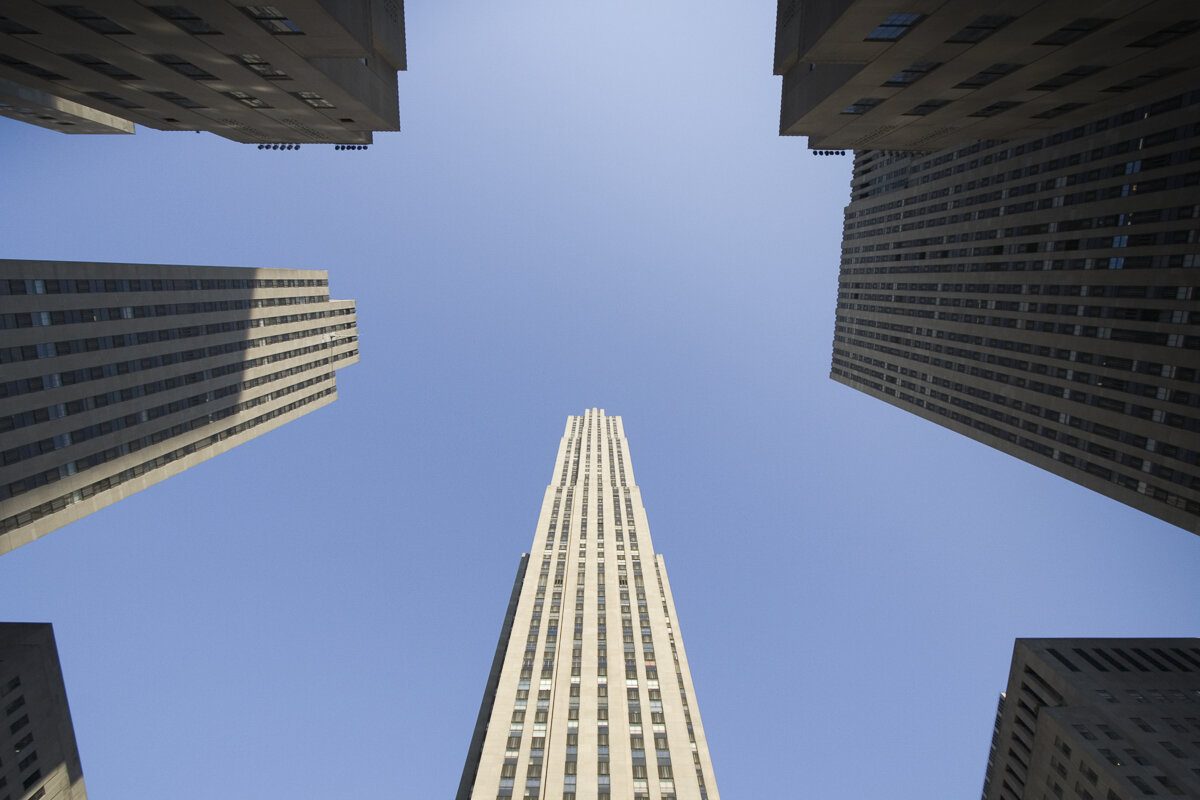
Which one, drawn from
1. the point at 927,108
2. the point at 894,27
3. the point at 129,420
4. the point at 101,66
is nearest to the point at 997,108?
the point at 927,108

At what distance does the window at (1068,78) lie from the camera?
3512cm

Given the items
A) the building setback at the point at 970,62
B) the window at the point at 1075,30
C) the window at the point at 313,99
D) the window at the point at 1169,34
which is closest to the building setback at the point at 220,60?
the window at the point at 313,99

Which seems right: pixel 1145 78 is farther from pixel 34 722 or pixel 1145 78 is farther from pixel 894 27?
pixel 34 722

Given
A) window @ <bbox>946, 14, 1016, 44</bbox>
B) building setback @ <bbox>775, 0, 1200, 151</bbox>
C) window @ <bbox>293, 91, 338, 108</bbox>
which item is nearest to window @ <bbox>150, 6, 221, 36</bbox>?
window @ <bbox>293, 91, 338, 108</bbox>

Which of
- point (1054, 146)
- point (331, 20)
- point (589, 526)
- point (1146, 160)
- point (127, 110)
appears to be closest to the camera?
point (331, 20)

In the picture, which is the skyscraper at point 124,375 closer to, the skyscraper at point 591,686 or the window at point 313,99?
the window at point 313,99

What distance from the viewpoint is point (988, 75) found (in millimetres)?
35219

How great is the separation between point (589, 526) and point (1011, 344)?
279ft

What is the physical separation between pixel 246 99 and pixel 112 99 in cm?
1050

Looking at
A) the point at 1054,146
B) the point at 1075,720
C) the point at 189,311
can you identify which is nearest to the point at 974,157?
the point at 1054,146

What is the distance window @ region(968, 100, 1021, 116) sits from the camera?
40.5 m

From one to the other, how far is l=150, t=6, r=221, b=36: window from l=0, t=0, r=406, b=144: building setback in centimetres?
5

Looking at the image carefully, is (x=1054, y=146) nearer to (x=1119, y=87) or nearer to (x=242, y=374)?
(x=1119, y=87)

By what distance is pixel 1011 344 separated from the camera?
6919 cm
